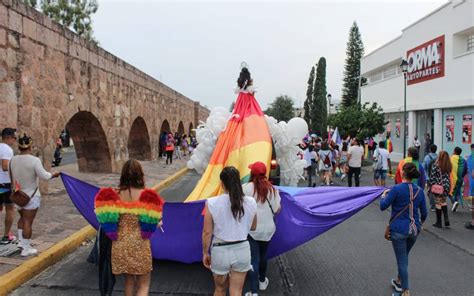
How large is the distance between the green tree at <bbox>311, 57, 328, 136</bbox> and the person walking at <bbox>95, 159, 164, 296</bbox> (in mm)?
41208

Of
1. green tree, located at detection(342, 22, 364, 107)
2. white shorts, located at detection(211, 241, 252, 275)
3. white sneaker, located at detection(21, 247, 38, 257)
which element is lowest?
white sneaker, located at detection(21, 247, 38, 257)

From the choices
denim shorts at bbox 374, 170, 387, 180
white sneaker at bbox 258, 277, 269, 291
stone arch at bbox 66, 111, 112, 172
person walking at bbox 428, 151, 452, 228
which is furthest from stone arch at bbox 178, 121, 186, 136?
white sneaker at bbox 258, 277, 269, 291

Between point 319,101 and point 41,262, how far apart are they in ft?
135

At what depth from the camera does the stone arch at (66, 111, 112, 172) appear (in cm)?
1352

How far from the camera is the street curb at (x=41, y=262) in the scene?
15.7ft

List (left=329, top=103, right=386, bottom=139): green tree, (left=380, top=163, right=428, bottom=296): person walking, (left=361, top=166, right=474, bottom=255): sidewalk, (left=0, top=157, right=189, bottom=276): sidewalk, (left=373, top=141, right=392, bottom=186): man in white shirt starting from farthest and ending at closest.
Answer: (left=329, top=103, right=386, bottom=139): green tree < (left=373, top=141, right=392, bottom=186): man in white shirt < (left=361, top=166, right=474, bottom=255): sidewalk < (left=0, top=157, right=189, bottom=276): sidewalk < (left=380, top=163, right=428, bottom=296): person walking

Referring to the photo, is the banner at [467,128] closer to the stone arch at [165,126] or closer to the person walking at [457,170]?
the person walking at [457,170]

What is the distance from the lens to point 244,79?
7395 mm

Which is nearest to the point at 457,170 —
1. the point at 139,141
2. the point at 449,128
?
the point at 449,128

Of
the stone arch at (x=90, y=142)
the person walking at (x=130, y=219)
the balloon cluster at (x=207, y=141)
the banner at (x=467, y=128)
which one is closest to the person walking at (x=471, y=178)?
the balloon cluster at (x=207, y=141)

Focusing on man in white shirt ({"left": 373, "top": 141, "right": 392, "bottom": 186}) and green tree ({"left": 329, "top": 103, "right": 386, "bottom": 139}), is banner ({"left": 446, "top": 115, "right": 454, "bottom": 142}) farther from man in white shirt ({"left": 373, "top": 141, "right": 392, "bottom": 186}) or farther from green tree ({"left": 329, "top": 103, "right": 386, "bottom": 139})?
man in white shirt ({"left": 373, "top": 141, "right": 392, "bottom": 186})

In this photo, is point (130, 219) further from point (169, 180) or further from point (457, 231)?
point (169, 180)

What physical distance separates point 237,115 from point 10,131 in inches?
128

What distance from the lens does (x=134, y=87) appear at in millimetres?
17266
